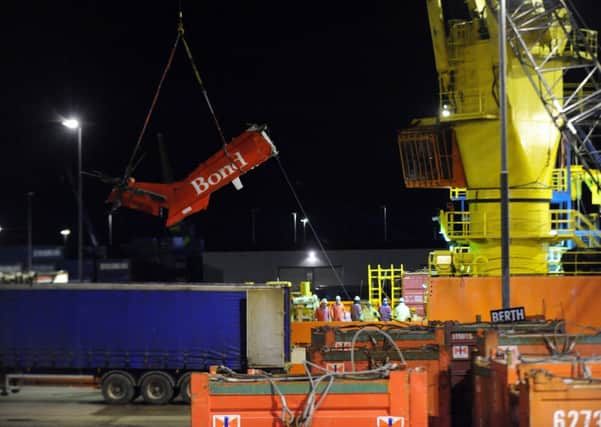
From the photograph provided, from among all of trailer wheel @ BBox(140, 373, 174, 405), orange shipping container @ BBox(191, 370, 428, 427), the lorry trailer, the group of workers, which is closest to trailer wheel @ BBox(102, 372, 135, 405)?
the lorry trailer

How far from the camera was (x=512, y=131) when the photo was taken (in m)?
21.7

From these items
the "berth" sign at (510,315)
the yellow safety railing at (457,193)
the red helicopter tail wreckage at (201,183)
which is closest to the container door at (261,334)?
the red helicopter tail wreckage at (201,183)

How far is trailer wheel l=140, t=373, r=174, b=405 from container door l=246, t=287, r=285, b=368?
7.05 ft

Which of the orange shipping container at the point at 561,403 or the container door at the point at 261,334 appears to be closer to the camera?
the orange shipping container at the point at 561,403

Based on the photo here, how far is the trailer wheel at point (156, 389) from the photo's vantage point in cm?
1853

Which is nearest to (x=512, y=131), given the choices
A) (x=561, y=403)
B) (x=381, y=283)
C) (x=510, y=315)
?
(x=510, y=315)

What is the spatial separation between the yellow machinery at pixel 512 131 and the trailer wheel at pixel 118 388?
10.1 m

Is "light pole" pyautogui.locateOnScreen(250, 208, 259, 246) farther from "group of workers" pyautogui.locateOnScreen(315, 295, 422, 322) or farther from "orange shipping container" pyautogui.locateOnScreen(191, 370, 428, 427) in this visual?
"orange shipping container" pyautogui.locateOnScreen(191, 370, 428, 427)

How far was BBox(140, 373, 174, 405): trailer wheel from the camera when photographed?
18531 mm

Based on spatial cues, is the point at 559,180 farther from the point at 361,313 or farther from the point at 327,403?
the point at 327,403

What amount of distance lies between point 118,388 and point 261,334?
12.6 feet

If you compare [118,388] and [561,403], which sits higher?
[561,403]

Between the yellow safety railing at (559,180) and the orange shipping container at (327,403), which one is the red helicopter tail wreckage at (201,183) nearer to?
the yellow safety railing at (559,180)

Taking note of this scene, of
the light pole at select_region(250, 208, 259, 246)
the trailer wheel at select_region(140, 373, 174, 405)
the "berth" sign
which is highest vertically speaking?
the light pole at select_region(250, 208, 259, 246)
